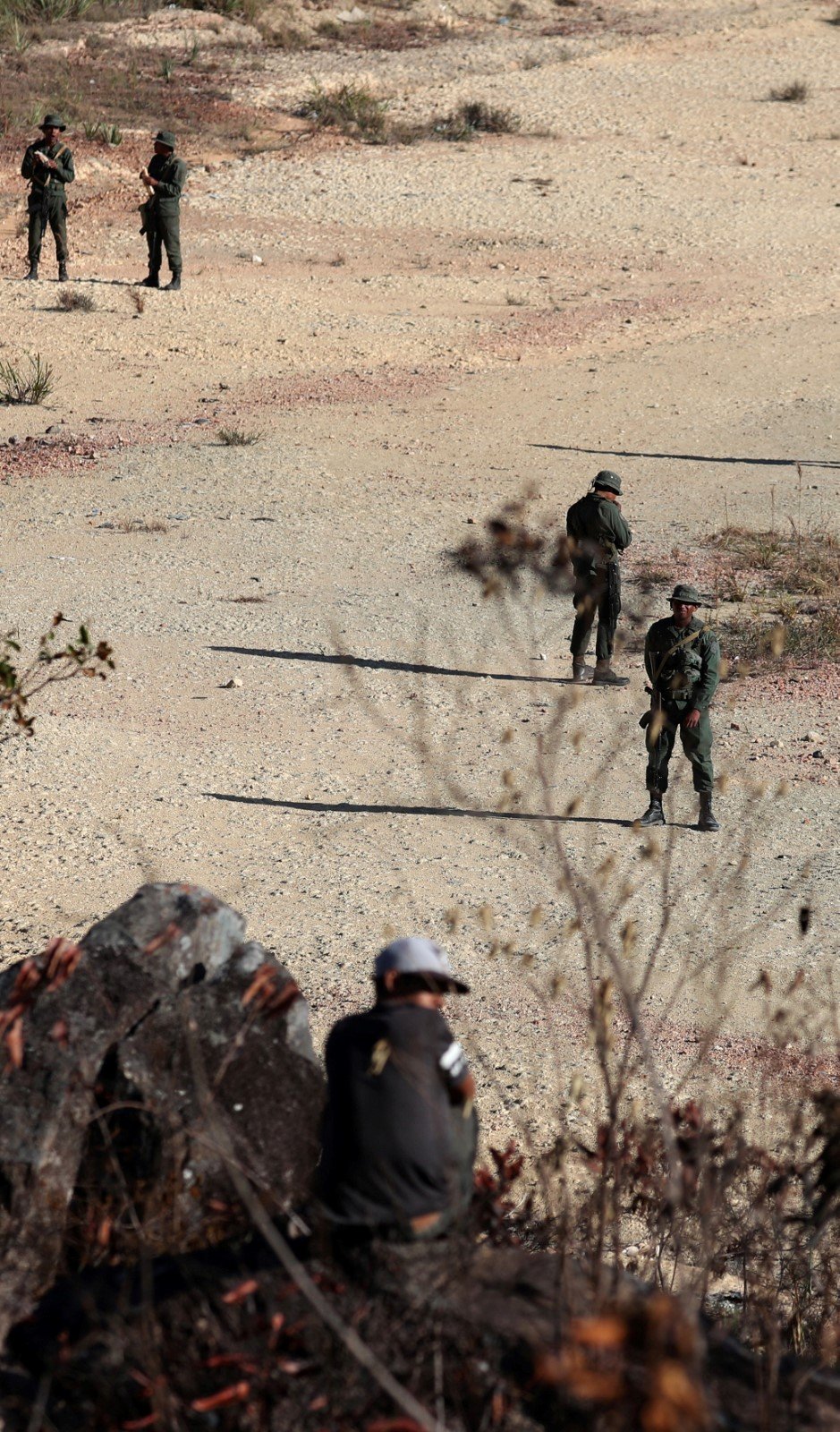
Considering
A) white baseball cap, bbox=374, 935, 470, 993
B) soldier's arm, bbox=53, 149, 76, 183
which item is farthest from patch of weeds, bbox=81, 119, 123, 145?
white baseball cap, bbox=374, 935, 470, 993

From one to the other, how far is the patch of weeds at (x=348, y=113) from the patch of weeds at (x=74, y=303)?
27.6ft

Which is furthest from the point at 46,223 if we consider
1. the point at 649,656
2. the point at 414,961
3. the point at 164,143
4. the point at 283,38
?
the point at 414,961

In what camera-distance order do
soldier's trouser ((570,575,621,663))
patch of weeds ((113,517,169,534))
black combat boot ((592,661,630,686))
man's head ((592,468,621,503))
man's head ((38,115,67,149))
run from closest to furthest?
man's head ((592,468,621,503)) → soldier's trouser ((570,575,621,663)) → black combat boot ((592,661,630,686)) → patch of weeds ((113,517,169,534)) → man's head ((38,115,67,149))

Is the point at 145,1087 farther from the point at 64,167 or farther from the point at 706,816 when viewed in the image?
the point at 64,167

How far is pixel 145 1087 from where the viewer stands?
13.8 feet

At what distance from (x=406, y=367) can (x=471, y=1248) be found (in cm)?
1620

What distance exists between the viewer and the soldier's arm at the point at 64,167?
18141 mm

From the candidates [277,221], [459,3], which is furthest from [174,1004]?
[459,3]

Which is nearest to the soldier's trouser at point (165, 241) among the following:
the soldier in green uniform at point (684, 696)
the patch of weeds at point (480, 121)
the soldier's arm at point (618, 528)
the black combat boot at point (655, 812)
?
the patch of weeds at point (480, 121)

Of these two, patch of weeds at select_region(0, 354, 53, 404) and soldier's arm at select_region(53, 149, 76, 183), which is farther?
soldier's arm at select_region(53, 149, 76, 183)

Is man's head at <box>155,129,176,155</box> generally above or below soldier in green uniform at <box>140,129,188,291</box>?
above

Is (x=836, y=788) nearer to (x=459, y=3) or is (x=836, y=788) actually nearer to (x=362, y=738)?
(x=362, y=738)

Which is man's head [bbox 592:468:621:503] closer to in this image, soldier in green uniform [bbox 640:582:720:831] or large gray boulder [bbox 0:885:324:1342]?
soldier in green uniform [bbox 640:582:720:831]

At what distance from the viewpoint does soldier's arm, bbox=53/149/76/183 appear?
18141mm
